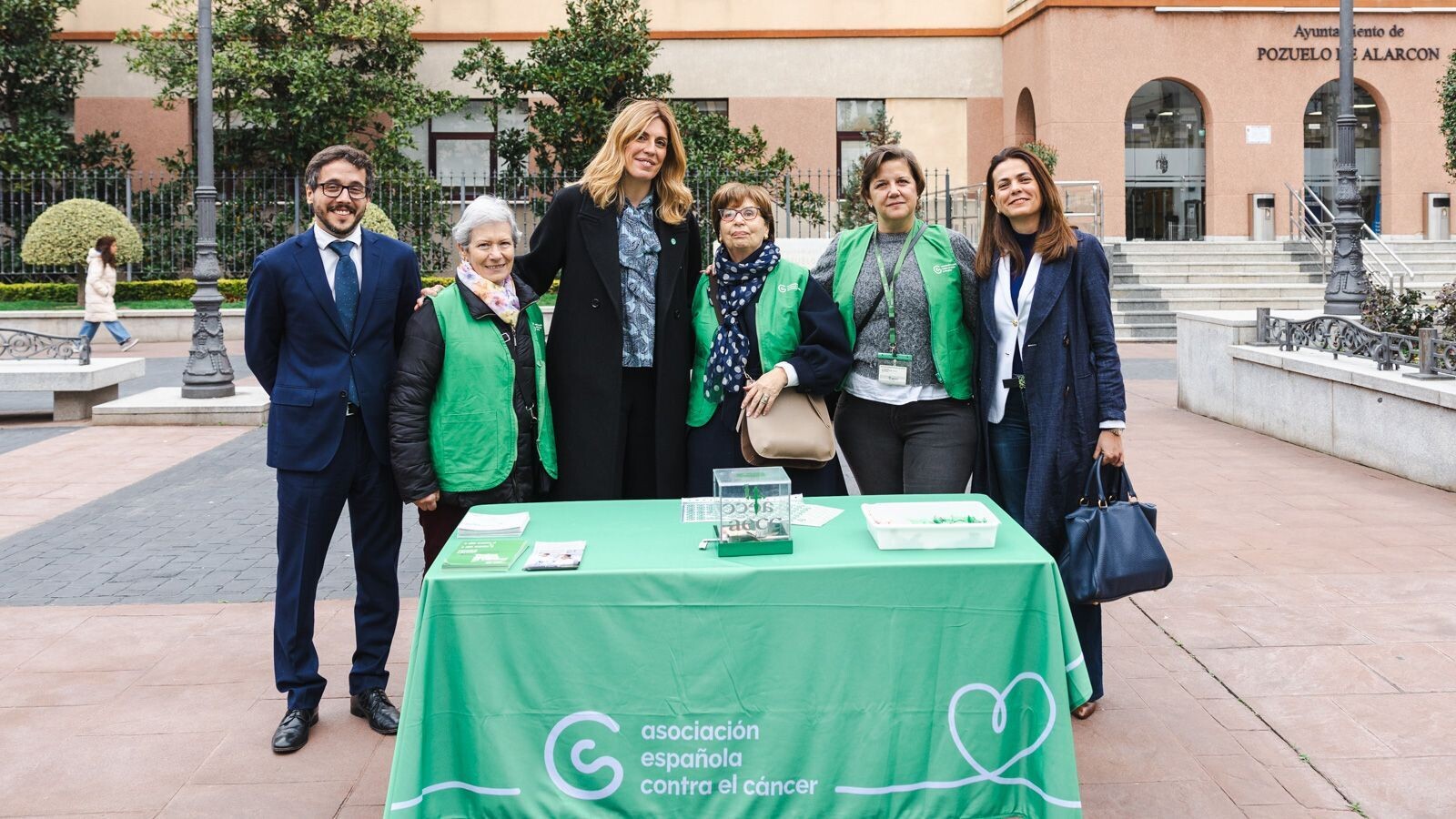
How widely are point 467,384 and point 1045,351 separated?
1.94 metres

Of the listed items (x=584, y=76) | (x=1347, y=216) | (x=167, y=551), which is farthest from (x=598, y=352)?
(x=584, y=76)

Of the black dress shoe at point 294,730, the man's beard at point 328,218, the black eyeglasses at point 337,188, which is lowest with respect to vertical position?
the black dress shoe at point 294,730

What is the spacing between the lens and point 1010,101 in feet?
85.4

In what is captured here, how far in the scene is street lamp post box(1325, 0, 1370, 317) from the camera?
12.5 metres

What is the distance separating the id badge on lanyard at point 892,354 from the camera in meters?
4.35

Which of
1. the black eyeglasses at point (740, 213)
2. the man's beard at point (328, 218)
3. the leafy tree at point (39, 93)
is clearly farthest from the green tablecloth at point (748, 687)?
the leafy tree at point (39, 93)

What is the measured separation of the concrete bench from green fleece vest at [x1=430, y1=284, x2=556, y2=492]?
9275 mm

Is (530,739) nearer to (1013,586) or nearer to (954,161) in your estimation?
(1013,586)

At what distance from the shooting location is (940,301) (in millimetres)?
4375

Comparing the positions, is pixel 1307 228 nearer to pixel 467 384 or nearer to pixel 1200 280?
pixel 1200 280

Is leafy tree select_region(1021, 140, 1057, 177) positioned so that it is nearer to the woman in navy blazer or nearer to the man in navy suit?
the woman in navy blazer

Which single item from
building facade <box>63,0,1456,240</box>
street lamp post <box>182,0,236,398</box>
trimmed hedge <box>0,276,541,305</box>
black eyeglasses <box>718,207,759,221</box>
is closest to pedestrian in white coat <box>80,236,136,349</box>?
trimmed hedge <box>0,276,541,305</box>

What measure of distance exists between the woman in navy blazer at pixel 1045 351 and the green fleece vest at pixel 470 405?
65.6 inches

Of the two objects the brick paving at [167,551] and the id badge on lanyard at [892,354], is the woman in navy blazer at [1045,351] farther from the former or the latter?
the brick paving at [167,551]
